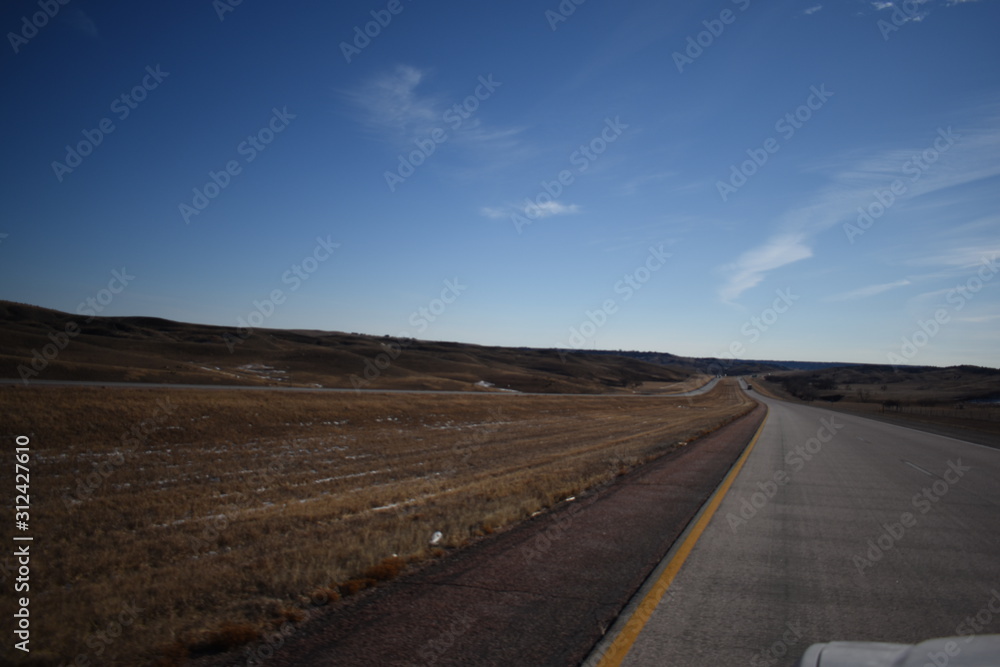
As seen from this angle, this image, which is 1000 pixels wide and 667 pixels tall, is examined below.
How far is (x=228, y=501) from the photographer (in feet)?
37.0

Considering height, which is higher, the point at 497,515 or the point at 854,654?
the point at 854,654

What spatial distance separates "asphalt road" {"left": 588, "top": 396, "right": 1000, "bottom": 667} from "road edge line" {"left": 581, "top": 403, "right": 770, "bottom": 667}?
53 millimetres

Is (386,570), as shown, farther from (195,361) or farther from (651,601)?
(195,361)

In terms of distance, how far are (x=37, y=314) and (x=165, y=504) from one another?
103m

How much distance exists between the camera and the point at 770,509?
9.56m

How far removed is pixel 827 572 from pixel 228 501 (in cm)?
1025

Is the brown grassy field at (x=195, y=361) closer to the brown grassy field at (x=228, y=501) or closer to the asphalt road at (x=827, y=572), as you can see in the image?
the brown grassy field at (x=228, y=501)

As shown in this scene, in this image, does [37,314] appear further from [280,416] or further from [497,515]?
[497,515]

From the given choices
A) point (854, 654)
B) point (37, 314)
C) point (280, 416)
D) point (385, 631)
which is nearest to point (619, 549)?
point (385, 631)

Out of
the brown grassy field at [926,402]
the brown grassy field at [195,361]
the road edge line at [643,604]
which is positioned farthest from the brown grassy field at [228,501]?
the brown grassy field at [926,402]

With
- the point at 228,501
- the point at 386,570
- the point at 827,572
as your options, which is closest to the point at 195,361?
the point at 228,501

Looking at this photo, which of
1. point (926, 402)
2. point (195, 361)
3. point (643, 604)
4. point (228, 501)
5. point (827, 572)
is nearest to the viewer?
point (643, 604)

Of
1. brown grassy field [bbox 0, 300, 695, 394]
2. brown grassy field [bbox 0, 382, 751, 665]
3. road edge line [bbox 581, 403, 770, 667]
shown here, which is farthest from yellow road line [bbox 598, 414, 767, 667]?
brown grassy field [bbox 0, 300, 695, 394]

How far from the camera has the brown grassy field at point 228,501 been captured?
523 cm
